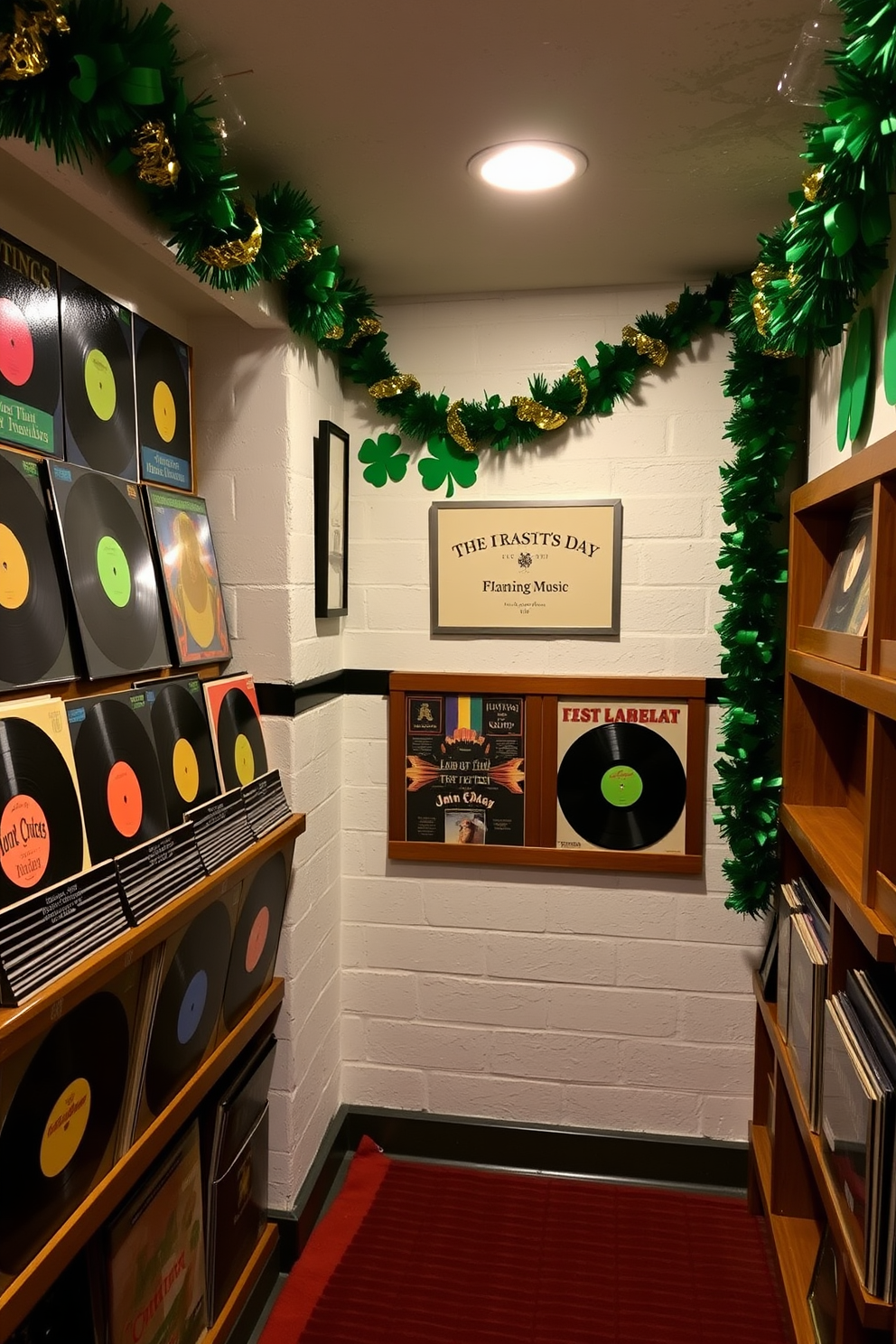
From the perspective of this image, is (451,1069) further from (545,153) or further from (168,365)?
(545,153)

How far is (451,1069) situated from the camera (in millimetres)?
2715

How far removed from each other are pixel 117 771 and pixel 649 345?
1761mm

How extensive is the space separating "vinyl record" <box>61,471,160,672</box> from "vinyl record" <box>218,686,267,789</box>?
27 cm

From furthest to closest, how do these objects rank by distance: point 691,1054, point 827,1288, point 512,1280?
point 691,1054 → point 512,1280 → point 827,1288

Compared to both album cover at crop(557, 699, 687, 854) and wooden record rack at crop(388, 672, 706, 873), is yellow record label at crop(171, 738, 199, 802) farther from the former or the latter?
album cover at crop(557, 699, 687, 854)

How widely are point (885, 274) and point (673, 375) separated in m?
1.05

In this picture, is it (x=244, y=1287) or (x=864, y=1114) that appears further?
(x=244, y=1287)

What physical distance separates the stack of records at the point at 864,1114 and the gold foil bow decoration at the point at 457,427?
1651 mm

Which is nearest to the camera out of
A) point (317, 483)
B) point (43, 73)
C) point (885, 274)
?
point (43, 73)

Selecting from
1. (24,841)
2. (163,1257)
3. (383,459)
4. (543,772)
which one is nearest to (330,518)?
(383,459)

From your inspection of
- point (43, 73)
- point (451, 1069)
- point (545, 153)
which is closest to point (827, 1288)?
point (451, 1069)

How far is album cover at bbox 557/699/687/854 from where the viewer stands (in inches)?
101

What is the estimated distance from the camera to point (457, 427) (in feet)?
8.35

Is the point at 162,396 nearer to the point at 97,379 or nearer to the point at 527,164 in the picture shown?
the point at 97,379
